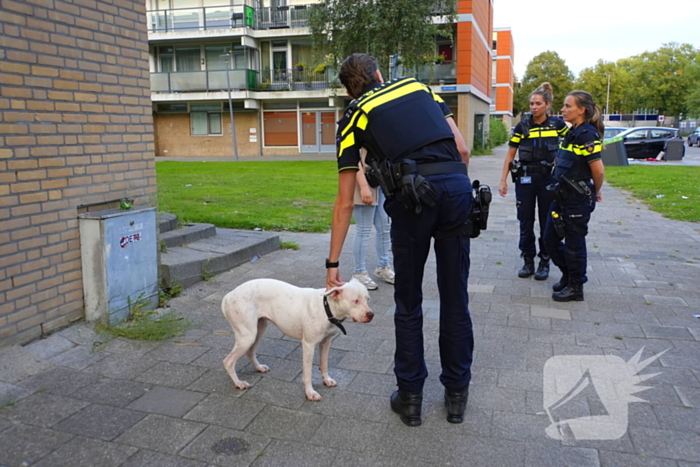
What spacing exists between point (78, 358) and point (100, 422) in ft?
3.45

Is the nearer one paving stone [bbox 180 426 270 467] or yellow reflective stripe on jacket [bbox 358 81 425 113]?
paving stone [bbox 180 426 270 467]

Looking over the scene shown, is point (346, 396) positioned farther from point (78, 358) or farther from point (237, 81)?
point (237, 81)

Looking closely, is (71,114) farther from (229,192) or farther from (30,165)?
(229,192)

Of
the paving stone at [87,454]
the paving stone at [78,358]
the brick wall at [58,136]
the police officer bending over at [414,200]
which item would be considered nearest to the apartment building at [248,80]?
the brick wall at [58,136]

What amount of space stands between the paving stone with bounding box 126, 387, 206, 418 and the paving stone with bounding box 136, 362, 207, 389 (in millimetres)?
94

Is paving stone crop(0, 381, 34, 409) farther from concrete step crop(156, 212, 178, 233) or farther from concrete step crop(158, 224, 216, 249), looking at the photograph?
concrete step crop(156, 212, 178, 233)

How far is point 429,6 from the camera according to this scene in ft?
75.5

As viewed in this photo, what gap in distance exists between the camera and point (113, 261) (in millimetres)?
4742

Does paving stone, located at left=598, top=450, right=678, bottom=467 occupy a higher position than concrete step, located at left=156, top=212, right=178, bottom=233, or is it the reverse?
concrete step, located at left=156, top=212, right=178, bottom=233

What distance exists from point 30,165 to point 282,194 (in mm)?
9612

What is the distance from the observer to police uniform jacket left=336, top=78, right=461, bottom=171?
10.2 feet

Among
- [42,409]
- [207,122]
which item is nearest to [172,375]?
[42,409]

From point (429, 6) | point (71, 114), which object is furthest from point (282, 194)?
point (429, 6)

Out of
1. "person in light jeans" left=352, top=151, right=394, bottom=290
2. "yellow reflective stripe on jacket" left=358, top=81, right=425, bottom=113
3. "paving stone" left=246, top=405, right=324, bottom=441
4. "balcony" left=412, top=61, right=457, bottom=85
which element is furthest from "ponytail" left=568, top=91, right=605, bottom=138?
"balcony" left=412, top=61, right=457, bottom=85
